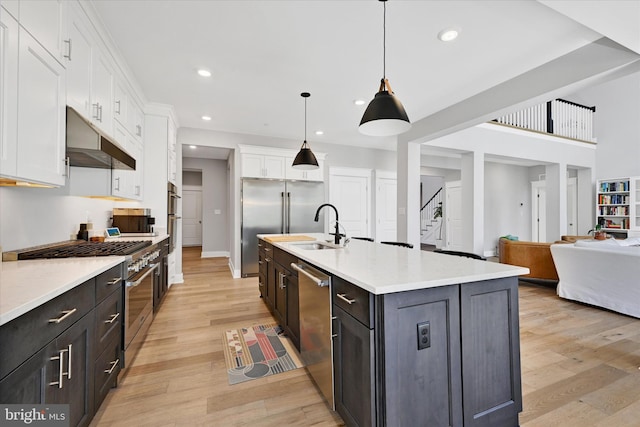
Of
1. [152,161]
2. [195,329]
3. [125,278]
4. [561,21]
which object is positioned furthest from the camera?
[152,161]

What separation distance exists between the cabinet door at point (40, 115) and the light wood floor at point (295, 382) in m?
1.46

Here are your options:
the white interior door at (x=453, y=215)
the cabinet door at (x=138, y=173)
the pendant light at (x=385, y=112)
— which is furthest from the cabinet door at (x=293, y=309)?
the white interior door at (x=453, y=215)

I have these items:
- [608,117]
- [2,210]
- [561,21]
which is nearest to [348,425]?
[2,210]

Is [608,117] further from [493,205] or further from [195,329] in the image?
[195,329]

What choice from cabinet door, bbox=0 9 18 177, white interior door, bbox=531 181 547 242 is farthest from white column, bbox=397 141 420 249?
white interior door, bbox=531 181 547 242

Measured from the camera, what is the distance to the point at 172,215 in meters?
4.36

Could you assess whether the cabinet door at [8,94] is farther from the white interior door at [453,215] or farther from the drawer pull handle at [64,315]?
the white interior door at [453,215]

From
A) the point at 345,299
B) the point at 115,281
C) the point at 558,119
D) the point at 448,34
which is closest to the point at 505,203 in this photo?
the point at 558,119

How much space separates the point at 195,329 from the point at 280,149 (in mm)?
3642

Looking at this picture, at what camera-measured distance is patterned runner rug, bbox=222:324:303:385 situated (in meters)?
2.09

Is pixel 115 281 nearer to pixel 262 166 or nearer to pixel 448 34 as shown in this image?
pixel 448 34

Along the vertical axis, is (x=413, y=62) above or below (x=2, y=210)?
above

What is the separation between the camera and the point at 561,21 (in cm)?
225

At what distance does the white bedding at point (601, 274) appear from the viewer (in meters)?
3.05
